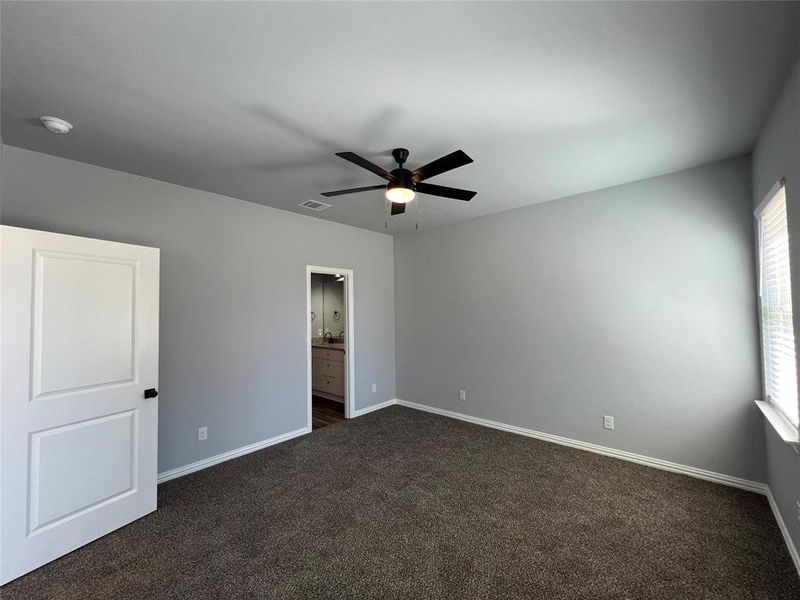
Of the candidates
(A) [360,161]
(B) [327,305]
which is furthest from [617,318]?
(B) [327,305]

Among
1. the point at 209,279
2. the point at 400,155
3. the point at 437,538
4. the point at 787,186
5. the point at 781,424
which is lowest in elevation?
the point at 437,538

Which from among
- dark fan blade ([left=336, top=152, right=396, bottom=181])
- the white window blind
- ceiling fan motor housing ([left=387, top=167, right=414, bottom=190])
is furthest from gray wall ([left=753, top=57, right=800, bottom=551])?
dark fan blade ([left=336, top=152, right=396, bottom=181])

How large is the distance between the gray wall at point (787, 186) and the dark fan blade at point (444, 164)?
1.58 metres

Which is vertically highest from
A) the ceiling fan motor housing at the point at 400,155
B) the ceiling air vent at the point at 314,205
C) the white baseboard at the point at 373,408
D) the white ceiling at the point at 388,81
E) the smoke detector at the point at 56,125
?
the white ceiling at the point at 388,81

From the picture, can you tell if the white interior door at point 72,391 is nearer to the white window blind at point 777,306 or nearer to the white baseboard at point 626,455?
the white baseboard at point 626,455

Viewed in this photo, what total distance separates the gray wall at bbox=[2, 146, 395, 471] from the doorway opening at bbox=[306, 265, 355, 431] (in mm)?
157

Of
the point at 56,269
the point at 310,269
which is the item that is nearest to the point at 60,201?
the point at 56,269

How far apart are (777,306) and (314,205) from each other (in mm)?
3959

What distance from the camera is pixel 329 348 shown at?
5539 millimetres

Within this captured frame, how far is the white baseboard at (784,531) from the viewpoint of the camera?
1.92 m

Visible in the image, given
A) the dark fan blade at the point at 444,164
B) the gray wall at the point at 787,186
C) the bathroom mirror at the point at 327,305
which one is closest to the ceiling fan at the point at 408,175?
the dark fan blade at the point at 444,164

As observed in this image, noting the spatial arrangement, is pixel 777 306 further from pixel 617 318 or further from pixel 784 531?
pixel 784 531

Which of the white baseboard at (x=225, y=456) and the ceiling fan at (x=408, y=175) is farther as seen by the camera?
the white baseboard at (x=225, y=456)

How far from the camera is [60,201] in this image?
2582 mm
